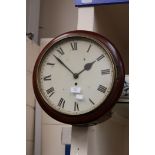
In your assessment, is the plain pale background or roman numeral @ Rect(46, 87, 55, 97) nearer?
the plain pale background

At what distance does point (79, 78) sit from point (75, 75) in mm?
16

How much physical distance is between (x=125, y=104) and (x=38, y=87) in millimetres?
317

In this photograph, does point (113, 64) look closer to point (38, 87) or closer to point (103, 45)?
point (103, 45)

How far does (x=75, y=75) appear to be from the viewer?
40.9 inches

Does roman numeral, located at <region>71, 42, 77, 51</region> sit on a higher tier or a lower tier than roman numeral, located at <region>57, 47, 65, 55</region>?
higher

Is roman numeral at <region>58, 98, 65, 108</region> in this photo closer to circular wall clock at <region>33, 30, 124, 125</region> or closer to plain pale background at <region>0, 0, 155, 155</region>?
circular wall clock at <region>33, 30, 124, 125</region>

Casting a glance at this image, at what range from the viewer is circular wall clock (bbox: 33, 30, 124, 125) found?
1.00 meters

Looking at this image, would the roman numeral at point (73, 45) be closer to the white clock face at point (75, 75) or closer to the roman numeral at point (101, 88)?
the white clock face at point (75, 75)

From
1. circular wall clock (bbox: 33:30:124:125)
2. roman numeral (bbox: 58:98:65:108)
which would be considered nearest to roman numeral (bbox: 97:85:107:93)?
circular wall clock (bbox: 33:30:124:125)
